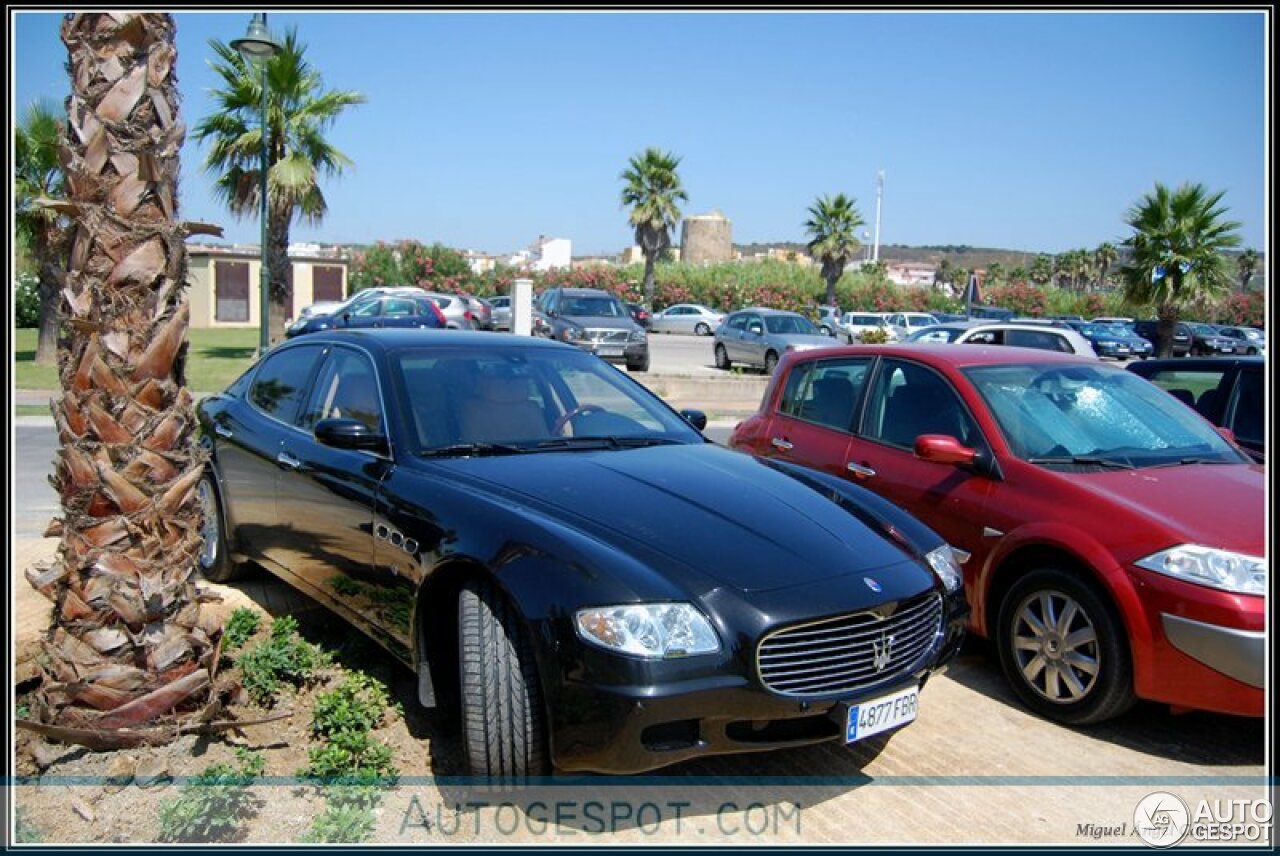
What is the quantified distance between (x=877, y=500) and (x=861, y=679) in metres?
1.12

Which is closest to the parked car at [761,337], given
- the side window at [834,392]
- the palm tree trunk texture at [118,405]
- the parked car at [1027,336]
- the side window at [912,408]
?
the parked car at [1027,336]

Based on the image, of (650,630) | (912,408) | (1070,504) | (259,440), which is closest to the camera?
(650,630)

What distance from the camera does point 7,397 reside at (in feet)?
11.4

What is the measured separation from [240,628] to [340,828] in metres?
1.84

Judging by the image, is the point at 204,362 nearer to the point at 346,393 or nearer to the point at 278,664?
the point at 346,393

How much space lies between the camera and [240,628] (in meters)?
4.71

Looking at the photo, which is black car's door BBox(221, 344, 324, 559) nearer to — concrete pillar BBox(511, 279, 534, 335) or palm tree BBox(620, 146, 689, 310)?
concrete pillar BBox(511, 279, 534, 335)

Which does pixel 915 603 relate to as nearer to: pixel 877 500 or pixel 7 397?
pixel 877 500

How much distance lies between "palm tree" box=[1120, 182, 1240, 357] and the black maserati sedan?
20217 millimetres

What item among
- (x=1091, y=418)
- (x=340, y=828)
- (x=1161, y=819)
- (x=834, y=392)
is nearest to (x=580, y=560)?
(x=340, y=828)

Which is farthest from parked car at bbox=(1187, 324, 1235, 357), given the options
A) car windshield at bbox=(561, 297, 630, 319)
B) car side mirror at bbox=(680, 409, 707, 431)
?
car side mirror at bbox=(680, 409, 707, 431)

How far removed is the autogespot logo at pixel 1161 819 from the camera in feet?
11.3

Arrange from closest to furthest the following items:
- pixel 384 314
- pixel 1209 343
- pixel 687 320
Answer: pixel 384 314 → pixel 1209 343 → pixel 687 320

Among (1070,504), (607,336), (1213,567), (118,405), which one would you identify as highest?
(118,405)
